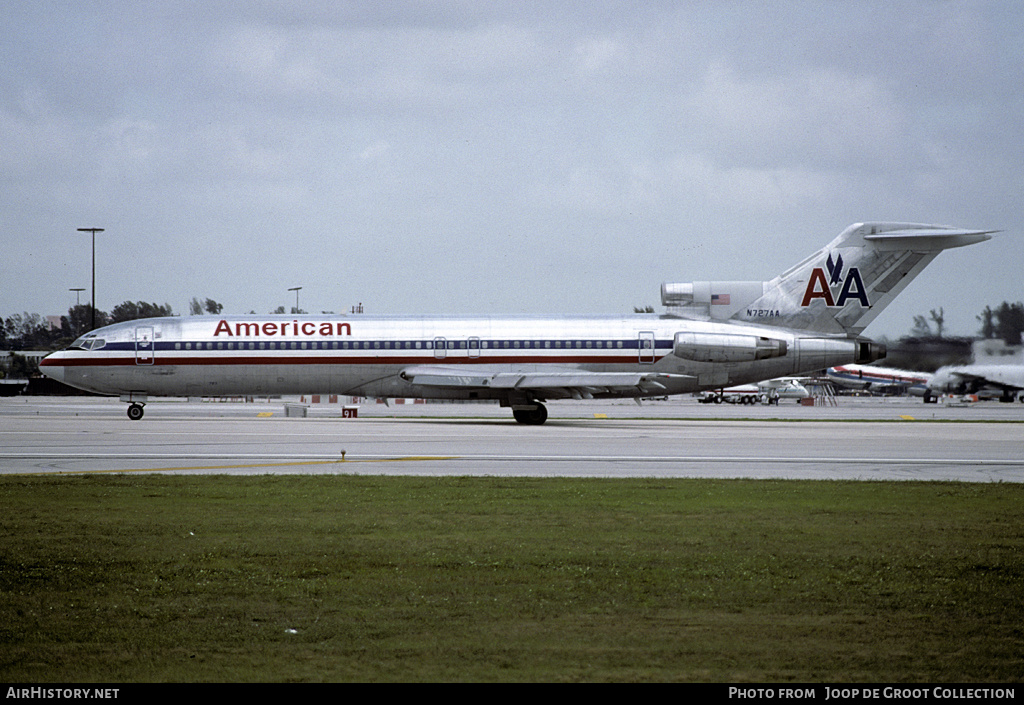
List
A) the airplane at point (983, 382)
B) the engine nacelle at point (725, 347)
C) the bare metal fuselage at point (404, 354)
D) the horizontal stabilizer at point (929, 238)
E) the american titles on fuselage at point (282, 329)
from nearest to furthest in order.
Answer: the horizontal stabilizer at point (929, 238)
the engine nacelle at point (725, 347)
the bare metal fuselage at point (404, 354)
the american titles on fuselage at point (282, 329)
the airplane at point (983, 382)

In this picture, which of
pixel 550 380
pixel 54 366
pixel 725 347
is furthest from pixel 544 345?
pixel 54 366

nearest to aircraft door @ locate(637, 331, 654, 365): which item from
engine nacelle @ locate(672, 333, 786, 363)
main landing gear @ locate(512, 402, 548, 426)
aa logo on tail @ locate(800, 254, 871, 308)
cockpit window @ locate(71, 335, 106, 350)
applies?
engine nacelle @ locate(672, 333, 786, 363)

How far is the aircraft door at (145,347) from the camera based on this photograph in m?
39.2

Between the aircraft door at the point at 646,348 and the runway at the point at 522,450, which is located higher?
the aircraft door at the point at 646,348

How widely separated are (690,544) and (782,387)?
77.7 meters

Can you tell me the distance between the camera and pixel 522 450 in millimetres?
22953

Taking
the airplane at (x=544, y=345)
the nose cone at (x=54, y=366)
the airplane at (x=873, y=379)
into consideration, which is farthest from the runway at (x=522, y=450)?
the airplane at (x=873, y=379)

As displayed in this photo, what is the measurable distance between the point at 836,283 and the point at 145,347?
26.3 meters

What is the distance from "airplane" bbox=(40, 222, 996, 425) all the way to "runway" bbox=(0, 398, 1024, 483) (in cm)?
323

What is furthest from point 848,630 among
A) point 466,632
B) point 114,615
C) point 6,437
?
point 6,437

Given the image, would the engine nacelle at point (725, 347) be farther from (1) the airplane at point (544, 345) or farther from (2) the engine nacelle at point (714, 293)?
(2) the engine nacelle at point (714, 293)

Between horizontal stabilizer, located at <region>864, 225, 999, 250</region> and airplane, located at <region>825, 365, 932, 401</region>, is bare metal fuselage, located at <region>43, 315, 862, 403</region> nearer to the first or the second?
horizontal stabilizer, located at <region>864, 225, 999, 250</region>

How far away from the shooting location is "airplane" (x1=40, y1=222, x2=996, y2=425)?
37.0m

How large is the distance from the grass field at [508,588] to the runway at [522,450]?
14.5 ft
